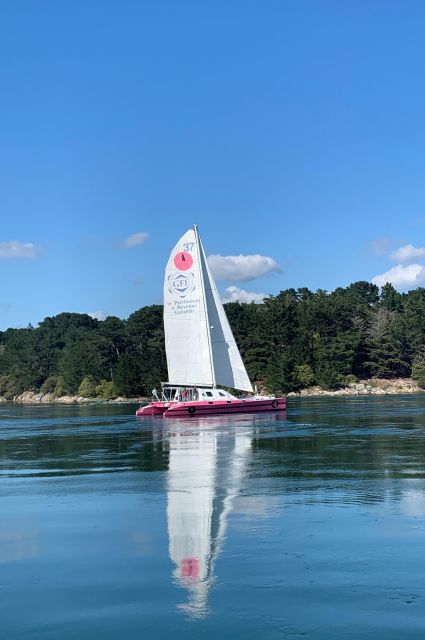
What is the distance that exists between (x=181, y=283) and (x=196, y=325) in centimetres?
361

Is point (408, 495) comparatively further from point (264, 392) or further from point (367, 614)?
point (264, 392)

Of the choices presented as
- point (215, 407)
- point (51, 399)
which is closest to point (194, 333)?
point (215, 407)

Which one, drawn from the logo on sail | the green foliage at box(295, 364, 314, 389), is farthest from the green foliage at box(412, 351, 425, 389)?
the logo on sail

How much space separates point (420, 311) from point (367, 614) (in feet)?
437

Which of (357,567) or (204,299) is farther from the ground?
(204,299)

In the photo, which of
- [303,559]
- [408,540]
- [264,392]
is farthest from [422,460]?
[264,392]

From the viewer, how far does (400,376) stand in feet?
444

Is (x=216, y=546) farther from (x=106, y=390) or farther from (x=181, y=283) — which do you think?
(x=106, y=390)

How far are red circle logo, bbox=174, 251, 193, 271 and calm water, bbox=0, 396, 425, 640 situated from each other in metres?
35.5

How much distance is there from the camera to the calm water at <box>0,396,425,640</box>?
12.0 m

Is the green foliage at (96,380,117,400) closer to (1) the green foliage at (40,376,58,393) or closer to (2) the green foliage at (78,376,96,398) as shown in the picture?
(2) the green foliage at (78,376,96,398)

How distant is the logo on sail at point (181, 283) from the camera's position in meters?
67.8

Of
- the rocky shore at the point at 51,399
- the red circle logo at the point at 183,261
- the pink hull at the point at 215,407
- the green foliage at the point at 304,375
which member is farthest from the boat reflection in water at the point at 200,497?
the rocky shore at the point at 51,399

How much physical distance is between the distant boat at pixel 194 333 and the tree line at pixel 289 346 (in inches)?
2231
